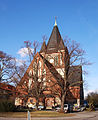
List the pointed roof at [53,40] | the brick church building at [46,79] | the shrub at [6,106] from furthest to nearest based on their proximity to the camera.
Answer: the pointed roof at [53,40]
the brick church building at [46,79]
the shrub at [6,106]

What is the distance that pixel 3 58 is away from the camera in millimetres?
37656

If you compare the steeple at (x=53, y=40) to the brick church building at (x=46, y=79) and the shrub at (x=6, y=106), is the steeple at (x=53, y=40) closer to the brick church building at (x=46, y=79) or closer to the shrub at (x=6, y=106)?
the brick church building at (x=46, y=79)

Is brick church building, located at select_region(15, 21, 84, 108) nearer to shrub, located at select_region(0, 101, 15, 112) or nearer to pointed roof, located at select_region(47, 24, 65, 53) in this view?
pointed roof, located at select_region(47, 24, 65, 53)

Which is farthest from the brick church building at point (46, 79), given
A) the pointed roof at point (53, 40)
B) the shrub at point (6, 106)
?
the shrub at point (6, 106)

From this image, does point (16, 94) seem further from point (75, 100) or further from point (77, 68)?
point (75, 100)

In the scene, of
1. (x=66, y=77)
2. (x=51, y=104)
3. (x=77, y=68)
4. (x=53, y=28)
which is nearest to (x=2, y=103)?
(x=66, y=77)

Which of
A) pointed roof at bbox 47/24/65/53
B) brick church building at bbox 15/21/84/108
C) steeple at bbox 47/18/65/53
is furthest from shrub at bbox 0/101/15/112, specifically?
steeple at bbox 47/18/65/53

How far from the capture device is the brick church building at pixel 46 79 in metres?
→ 29.5

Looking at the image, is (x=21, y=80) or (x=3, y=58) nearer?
(x=21, y=80)

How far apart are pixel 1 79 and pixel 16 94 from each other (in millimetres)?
5806

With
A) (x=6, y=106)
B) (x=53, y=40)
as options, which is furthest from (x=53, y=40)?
(x=6, y=106)

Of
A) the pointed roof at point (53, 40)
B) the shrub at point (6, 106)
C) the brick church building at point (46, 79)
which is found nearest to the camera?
the shrub at point (6, 106)

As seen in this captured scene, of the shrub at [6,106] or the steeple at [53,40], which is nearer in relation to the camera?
the shrub at [6,106]

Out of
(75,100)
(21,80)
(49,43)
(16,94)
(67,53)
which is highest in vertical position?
(49,43)
